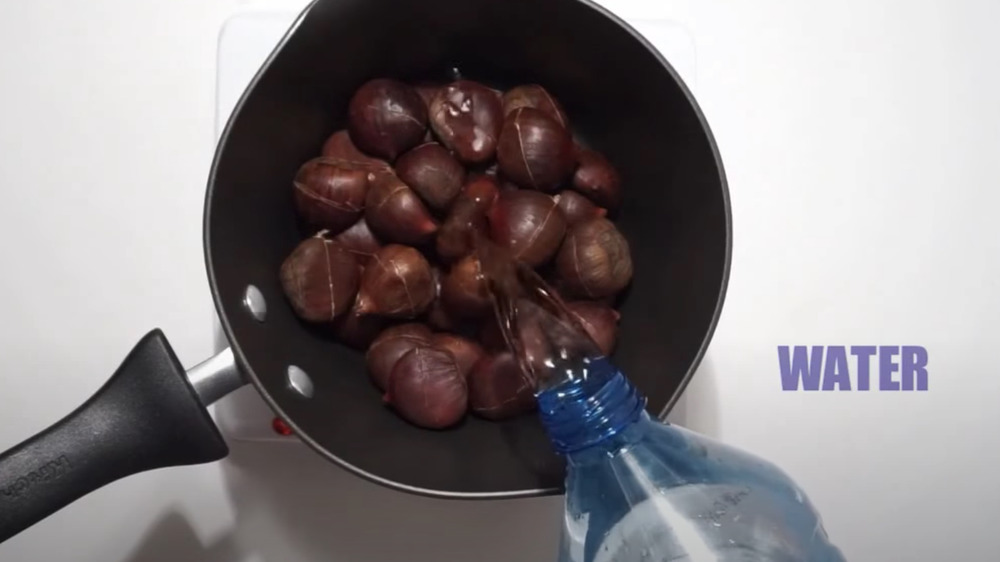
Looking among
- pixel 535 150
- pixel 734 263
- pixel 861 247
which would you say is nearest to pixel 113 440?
pixel 535 150

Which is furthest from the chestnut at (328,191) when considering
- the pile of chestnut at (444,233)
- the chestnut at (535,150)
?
the chestnut at (535,150)

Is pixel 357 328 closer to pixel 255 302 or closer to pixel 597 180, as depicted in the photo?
pixel 255 302

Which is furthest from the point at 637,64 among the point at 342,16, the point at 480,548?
the point at 480,548

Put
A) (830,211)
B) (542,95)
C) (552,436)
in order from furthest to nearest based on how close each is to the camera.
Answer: (830,211) → (542,95) → (552,436)

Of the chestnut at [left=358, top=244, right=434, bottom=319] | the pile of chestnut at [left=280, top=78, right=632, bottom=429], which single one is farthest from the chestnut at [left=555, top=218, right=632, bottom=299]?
the chestnut at [left=358, top=244, right=434, bottom=319]

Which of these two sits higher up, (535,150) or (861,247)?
(535,150)

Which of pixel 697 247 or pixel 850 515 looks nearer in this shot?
pixel 697 247

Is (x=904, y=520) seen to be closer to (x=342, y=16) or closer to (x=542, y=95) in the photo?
(x=542, y=95)
